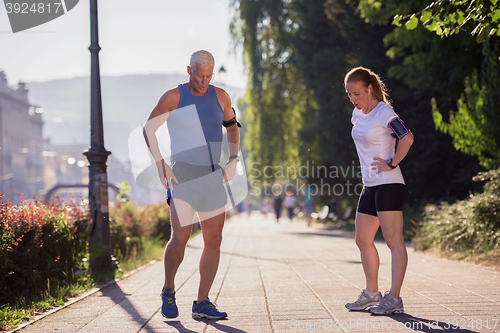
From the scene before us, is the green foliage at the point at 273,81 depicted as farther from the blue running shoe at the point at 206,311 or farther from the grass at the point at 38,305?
the blue running shoe at the point at 206,311

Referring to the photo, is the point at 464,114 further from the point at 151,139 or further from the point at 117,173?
the point at 117,173

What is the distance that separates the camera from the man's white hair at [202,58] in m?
3.88

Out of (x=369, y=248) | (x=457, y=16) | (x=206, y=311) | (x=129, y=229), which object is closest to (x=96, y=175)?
(x=129, y=229)

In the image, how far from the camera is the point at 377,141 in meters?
4.16

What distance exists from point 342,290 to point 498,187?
12.9ft

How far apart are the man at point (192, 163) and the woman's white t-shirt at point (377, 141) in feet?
3.87

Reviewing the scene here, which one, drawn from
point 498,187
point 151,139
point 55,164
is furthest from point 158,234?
point 55,164

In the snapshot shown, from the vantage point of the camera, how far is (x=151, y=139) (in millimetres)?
3994

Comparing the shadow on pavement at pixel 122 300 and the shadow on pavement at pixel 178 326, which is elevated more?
the shadow on pavement at pixel 178 326

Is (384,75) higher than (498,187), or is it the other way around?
(384,75)

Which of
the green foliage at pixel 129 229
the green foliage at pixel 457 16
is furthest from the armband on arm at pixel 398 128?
the green foliage at pixel 129 229

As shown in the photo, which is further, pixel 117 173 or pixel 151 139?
pixel 117 173

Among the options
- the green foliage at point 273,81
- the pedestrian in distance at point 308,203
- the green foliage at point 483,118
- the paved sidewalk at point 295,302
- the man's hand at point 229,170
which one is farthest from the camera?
the pedestrian in distance at point 308,203

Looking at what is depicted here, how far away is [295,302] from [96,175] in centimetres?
406
